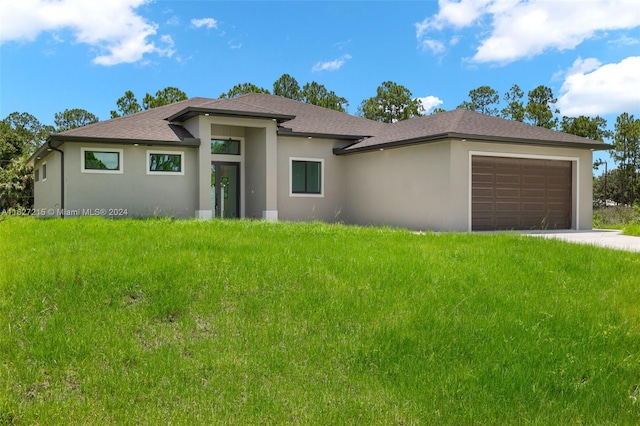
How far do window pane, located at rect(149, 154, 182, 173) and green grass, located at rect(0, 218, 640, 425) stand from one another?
9.59m

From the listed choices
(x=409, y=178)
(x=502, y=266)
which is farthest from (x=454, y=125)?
(x=502, y=266)

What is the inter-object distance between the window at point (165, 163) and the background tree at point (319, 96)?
23.3m

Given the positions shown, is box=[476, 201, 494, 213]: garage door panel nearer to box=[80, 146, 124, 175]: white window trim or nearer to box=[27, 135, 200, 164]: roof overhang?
box=[27, 135, 200, 164]: roof overhang

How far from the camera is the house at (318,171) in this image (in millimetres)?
16453

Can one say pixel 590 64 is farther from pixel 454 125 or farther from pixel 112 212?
pixel 112 212

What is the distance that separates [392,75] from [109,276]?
36.5 meters

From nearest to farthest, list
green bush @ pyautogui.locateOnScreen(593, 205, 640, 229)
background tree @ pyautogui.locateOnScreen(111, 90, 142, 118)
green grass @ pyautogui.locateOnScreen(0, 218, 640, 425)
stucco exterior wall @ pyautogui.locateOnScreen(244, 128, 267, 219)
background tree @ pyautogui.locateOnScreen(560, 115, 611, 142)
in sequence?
green grass @ pyautogui.locateOnScreen(0, 218, 640, 425) < stucco exterior wall @ pyautogui.locateOnScreen(244, 128, 267, 219) < green bush @ pyautogui.locateOnScreen(593, 205, 640, 229) < background tree @ pyautogui.locateOnScreen(560, 115, 611, 142) < background tree @ pyautogui.locateOnScreen(111, 90, 142, 118)

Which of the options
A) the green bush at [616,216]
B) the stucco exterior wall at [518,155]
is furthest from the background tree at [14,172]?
the green bush at [616,216]

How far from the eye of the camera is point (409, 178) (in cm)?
1739

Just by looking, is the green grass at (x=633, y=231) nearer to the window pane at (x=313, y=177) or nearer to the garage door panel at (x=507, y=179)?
the garage door panel at (x=507, y=179)

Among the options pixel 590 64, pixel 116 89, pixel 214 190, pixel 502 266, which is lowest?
pixel 502 266

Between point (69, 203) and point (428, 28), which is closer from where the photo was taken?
point (69, 203)

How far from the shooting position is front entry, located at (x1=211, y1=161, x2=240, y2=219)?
64.6 feet

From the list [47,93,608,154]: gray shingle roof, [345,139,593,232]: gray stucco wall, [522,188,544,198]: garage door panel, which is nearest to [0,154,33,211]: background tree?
[47,93,608,154]: gray shingle roof
